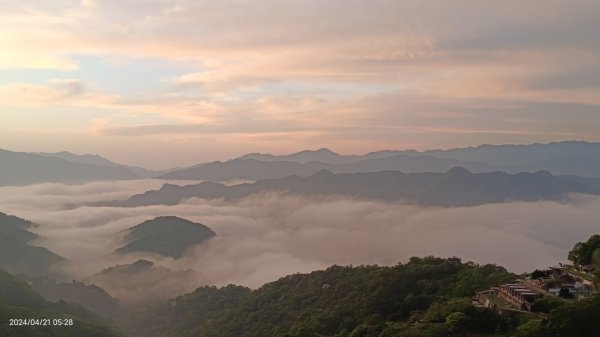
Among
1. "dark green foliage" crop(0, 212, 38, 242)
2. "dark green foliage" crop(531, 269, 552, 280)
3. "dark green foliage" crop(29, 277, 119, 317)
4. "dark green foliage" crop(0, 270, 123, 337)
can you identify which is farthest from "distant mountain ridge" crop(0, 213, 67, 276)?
"dark green foliage" crop(531, 269, 552, 280)

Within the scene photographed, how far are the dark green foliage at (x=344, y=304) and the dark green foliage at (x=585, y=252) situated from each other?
19.5 feet

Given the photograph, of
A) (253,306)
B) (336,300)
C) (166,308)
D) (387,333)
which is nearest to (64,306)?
(166,308)

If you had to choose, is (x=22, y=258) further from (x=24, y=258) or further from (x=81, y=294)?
(x=81, y=294)

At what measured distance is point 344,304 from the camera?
5475cm

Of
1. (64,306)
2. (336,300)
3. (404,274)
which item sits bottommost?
(64,306)

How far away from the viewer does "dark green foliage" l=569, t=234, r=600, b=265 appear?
39.5 meters

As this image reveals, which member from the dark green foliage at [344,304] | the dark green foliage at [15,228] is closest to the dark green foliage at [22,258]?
the dark green foliage at [15,228]

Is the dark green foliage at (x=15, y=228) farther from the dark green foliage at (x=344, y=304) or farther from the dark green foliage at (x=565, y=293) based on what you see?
the dark green foliage at (x=565, y=293)

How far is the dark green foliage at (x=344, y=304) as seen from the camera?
44.0m

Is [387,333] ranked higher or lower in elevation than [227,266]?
higher

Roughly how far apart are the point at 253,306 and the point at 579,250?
165ft

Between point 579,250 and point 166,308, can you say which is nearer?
point 579,250

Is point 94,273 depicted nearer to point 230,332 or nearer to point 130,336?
point 130,336

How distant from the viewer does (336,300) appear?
2451 inches
